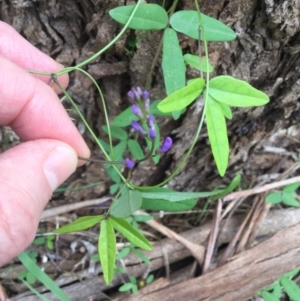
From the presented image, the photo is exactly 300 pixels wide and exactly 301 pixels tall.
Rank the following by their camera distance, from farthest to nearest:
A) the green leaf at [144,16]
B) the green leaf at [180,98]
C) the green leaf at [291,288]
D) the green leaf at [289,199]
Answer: the green leaf at [289,199], the green leaf at [291,288], the green leaf at [144,16], the green leaf at [180,98]

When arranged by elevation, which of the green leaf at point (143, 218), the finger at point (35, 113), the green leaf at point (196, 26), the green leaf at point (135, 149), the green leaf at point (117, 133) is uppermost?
the green leaf at point (196, 26)

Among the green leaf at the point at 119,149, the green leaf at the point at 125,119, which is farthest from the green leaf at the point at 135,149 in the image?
the green leaf at the point at 125,119

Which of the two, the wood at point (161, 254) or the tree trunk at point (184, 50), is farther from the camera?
the wood at point (161, 254)

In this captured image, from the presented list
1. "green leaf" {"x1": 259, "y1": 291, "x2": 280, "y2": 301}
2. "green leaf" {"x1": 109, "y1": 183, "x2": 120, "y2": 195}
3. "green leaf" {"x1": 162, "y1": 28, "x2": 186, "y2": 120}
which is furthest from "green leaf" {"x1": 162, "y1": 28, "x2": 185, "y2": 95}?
"green leaf" {"x1": 259, "y1": 291, "x2": 280, "y2": 301}

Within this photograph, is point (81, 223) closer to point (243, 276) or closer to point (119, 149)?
point (119, 149)

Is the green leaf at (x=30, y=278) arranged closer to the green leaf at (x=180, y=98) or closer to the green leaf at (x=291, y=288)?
the green leaf at (x=291, y=288)

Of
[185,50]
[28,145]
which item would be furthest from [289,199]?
[28,145]

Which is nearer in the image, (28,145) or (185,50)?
(28,145)
